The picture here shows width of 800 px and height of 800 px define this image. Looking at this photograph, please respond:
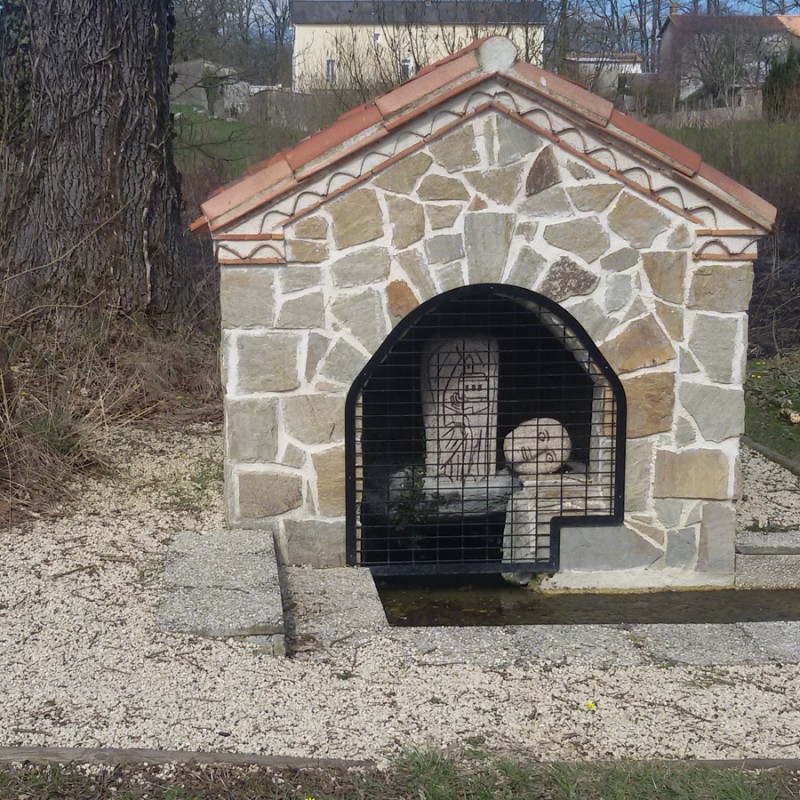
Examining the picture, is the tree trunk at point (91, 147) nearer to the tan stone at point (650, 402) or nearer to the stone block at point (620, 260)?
the stone block at point (620, 260)

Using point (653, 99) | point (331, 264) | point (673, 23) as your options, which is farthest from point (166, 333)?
point (673, 23)

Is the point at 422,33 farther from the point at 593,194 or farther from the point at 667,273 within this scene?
the point at 667,273

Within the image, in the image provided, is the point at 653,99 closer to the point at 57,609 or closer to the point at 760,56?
the point at 760,56

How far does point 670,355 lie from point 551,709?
2225mm

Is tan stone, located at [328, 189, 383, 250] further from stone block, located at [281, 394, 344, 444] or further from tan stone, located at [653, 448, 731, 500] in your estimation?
tan stone, located at [653, 448, 731, 500]

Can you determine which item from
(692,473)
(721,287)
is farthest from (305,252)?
(692,473)

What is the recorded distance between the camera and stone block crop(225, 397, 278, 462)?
553 centimetres

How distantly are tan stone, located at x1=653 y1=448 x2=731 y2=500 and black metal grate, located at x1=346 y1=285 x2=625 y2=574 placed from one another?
0.22 m

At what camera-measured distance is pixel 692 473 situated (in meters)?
5.76

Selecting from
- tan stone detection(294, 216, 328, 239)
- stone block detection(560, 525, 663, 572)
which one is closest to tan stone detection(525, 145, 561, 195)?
tan stone detection(294, 216, 328, 239)

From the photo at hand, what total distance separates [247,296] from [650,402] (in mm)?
2120

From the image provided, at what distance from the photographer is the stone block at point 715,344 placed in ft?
18.4

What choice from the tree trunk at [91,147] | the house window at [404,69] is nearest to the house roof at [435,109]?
the tree trunk at [91,147]

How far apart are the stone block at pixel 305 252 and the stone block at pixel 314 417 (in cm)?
67
